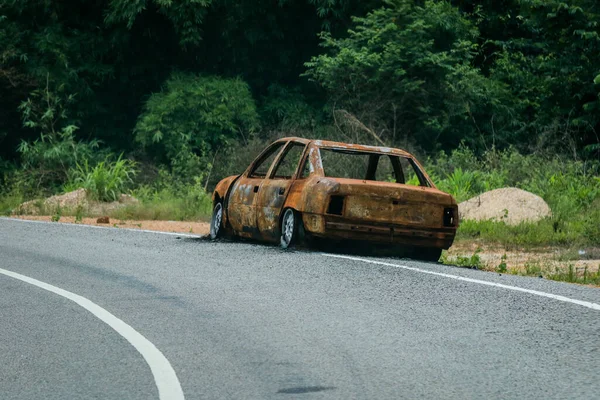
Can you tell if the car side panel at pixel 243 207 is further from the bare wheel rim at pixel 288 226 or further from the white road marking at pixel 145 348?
the white road marking at pixel 145 348

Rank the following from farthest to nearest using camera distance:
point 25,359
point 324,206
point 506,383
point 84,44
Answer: point 84,44 < point 324,206 < point 25,359 < point 506,383

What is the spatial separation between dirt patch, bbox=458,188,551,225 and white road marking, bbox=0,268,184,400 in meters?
9.42

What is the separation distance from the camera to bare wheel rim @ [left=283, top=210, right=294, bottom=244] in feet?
45.5

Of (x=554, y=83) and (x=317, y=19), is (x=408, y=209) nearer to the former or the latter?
(x=554, y=83)

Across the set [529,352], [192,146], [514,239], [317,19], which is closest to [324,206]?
[514,239]

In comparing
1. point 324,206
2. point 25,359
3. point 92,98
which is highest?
point 92,98

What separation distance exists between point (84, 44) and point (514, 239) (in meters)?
21.1

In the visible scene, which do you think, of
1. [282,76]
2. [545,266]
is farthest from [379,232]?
[282,76]

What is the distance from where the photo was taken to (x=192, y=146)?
101 feet

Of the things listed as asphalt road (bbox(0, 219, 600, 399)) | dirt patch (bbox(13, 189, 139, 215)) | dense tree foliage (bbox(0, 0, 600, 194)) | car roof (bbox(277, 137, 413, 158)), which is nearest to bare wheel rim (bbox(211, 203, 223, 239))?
car roof (bbox(277, 137, 413, 158))

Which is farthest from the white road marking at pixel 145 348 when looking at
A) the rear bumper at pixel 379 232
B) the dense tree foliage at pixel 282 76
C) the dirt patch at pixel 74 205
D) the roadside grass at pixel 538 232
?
the dense tree foliage at pixel 282 76

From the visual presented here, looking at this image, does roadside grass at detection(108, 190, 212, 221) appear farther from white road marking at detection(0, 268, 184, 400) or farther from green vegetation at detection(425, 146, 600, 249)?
white road marking at detection(0, 268, 184, 400)

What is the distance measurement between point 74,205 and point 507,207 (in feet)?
31.5

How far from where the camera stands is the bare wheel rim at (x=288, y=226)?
1387 centimetres
